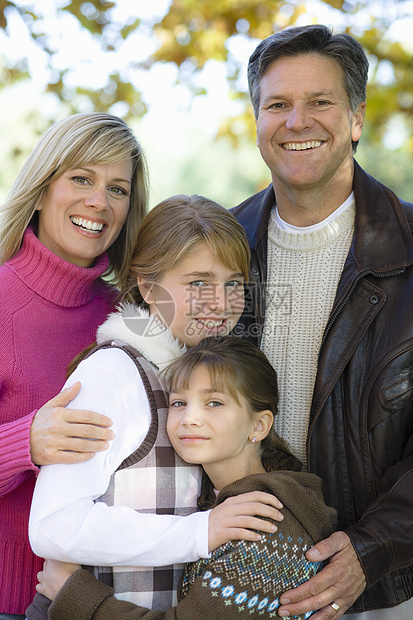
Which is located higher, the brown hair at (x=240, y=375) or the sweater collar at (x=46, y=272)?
the sweater collar at (x=46, y=272)

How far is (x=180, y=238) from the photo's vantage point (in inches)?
88.0

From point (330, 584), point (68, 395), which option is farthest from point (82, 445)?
point (330, 584)

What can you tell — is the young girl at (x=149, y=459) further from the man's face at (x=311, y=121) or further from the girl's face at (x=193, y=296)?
the man's face at (x=311, y=121)

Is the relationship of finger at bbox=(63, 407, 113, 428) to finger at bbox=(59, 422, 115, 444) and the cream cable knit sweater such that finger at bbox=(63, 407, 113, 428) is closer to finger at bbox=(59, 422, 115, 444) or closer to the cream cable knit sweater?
finger at bbox=(59, 422, 115, 444)

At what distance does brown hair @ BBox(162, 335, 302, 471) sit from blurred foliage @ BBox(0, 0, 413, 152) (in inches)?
103

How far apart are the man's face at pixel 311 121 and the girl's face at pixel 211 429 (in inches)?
41.5

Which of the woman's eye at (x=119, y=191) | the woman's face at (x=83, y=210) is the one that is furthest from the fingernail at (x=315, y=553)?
the woman's eye at (x=119, y=191)

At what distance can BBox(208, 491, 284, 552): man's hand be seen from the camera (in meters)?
1.74

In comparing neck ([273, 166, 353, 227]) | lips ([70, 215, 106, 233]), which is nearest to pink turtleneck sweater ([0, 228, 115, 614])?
lips ([70, 215, 106, 233])

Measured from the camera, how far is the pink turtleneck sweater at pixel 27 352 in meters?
2.14

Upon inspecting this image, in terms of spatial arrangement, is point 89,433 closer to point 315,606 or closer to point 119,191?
point 315,606

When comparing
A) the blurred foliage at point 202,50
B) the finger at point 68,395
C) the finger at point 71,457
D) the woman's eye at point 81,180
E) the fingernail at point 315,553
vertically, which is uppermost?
the blurred foliage at point 202,50

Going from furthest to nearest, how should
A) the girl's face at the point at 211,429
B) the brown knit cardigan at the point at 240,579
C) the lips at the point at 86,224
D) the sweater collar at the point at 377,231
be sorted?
the lips at the point at 86,224, the sweater collar at the point at 377,231, the girl's face at the point at 211,429, the brown knit cardigan at the point at 240,579

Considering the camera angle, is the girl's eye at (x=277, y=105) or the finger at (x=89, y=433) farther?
the girl's eye at (x=277, y=105)
